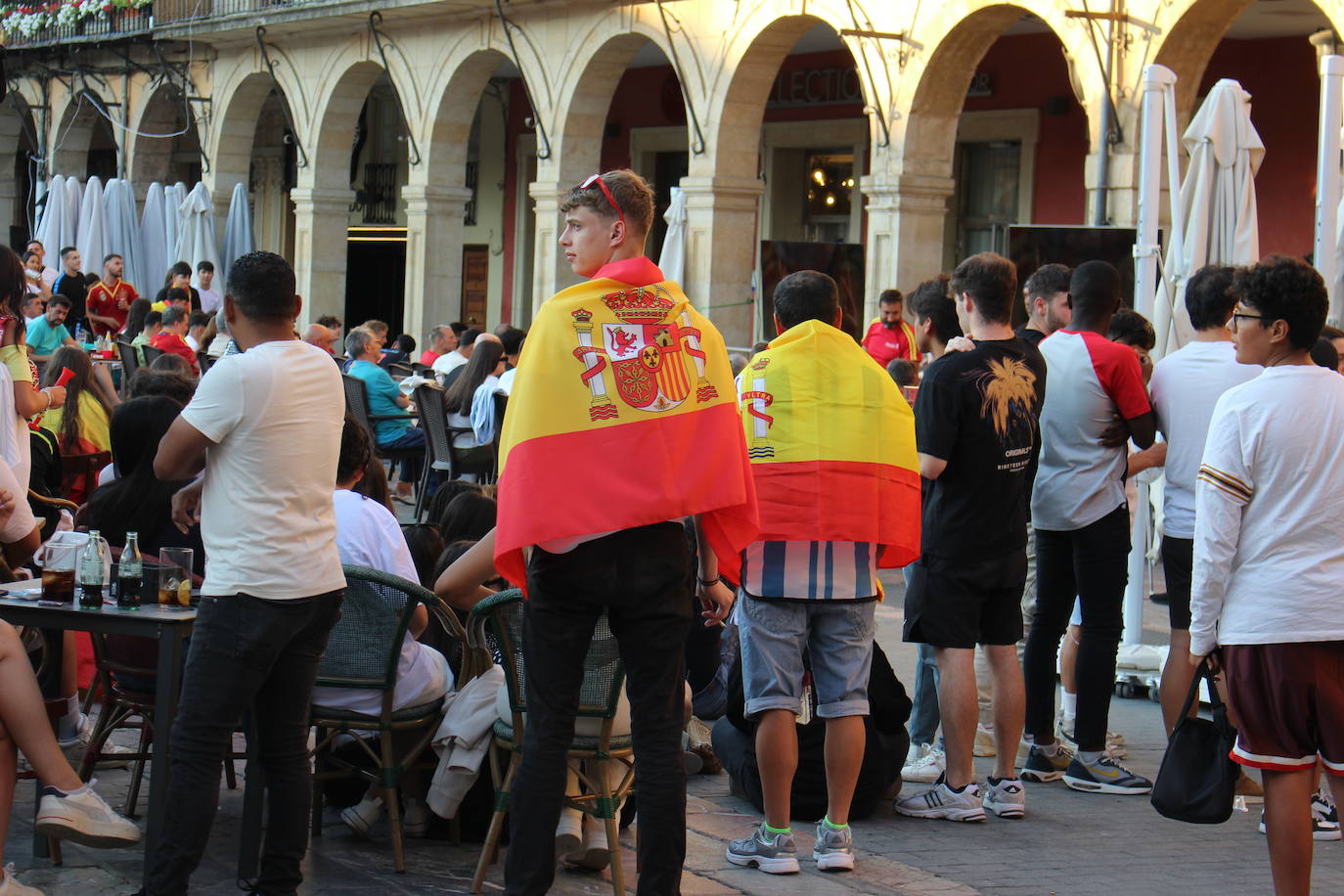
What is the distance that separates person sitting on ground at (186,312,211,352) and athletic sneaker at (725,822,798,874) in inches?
421

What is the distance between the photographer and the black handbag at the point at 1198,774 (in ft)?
14.3

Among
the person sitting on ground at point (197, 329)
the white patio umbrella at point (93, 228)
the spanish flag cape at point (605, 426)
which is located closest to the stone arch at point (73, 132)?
the white patio umbrella at point (93, 228)

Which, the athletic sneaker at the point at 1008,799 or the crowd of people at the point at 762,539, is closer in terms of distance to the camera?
the crowd of people at the point at 762,539

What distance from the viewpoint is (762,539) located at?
4.99 meters

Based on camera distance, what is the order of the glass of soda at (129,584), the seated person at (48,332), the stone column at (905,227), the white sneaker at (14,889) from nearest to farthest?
the white sneaker at (14,889) → the glass of soda at (129,584) → the seated person at (48,332) → the stone column at (905,227)

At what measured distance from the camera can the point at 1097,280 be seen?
6.14m

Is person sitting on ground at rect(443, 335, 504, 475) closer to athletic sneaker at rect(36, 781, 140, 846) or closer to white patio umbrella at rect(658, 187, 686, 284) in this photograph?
white patio umbrella at rect(658, 187, 686, 284)

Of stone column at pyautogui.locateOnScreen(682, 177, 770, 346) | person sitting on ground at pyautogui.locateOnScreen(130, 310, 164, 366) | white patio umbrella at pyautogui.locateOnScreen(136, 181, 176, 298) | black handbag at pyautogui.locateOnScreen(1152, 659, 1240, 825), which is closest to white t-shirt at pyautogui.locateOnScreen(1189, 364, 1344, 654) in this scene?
black handbag at pyautogui.locateOnScreen(1152, 659, 1240, 825)

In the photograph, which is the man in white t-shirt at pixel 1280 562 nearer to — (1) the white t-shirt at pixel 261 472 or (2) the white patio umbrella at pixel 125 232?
(1) the white t-shirt at pixel 261 472

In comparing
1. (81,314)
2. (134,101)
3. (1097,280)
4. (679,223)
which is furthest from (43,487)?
(134,101)

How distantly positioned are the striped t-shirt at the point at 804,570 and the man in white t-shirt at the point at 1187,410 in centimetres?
163

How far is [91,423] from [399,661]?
427 cm

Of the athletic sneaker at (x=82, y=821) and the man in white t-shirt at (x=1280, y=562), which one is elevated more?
the man in white t-shirt at (x=1280, y=562)

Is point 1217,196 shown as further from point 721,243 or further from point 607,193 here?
point 721,243
